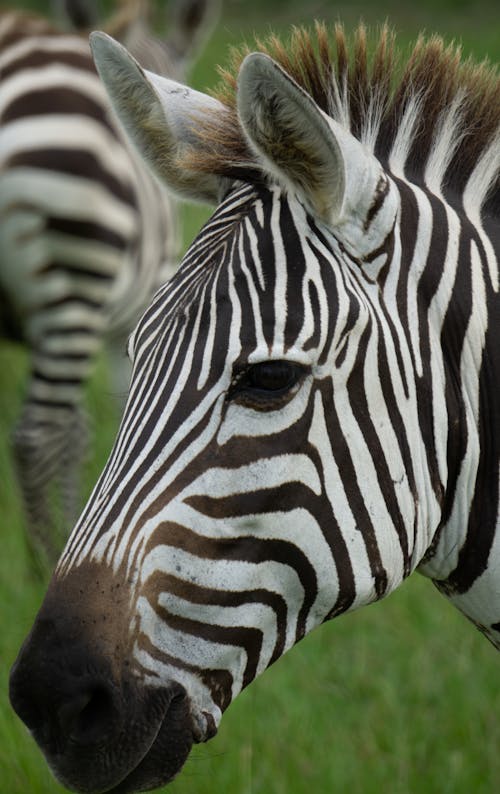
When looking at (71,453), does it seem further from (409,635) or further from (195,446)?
(195,446)

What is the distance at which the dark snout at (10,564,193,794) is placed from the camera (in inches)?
80.2

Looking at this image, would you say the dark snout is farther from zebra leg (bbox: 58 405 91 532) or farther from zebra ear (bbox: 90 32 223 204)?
zebra leg (bbox: 58 405 91 532)

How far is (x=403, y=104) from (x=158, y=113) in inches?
25.3

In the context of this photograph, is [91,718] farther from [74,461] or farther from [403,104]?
[74,461]

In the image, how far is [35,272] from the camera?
5.99m

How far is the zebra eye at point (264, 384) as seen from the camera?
2.18 meters

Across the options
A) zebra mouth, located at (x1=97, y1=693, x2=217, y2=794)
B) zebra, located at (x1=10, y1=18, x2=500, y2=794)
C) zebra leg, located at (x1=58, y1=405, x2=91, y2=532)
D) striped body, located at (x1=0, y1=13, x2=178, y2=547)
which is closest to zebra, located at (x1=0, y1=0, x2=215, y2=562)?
striped body, located at (x1=0, y1=13, x2=178, y2=547)

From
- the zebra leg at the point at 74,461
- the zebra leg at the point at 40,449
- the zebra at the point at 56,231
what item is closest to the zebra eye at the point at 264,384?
the zebra at the point at 56,231

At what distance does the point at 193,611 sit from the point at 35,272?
4185 millimetres

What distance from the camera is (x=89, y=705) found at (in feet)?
6.81

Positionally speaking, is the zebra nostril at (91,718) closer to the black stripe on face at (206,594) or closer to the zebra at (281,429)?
the zebra at (281,429)

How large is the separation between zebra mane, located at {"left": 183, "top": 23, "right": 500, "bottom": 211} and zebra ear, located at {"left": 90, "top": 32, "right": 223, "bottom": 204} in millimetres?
84

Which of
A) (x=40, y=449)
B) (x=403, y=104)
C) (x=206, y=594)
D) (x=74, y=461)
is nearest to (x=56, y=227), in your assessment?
(x=40, y=449)

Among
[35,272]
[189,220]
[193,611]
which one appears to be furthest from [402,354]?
[189,220]
